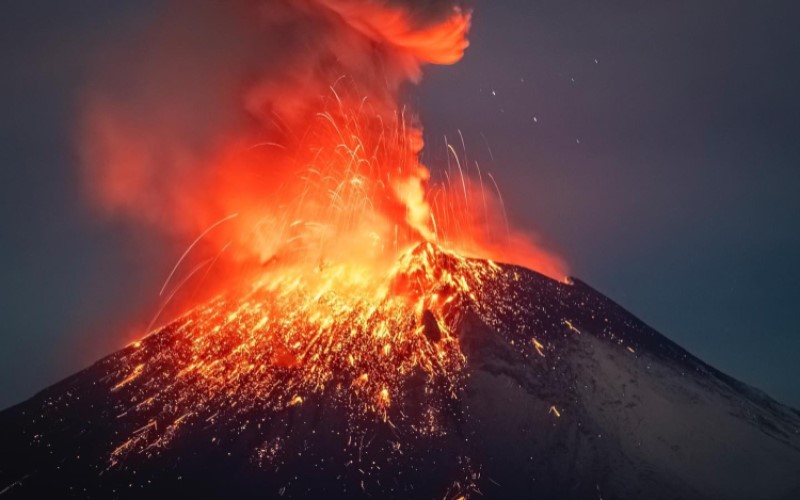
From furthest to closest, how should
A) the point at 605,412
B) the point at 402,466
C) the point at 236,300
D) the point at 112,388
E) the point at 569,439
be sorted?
the point at 236,300 < the point at 112,388 < the point at 605,412 < the point at 569,439 < the point at 402,466

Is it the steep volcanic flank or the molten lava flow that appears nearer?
the steep volcanic flank

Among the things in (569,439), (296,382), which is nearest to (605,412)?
(569,439)

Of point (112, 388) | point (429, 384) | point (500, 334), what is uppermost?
point (500, 334)

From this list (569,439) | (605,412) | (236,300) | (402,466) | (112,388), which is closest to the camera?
(402,466)

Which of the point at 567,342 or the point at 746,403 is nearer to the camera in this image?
the point at 567,342

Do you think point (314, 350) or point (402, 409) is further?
point (314, 350)

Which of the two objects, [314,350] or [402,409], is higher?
[314,350]

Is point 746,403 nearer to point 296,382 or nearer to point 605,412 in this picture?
point 605,412

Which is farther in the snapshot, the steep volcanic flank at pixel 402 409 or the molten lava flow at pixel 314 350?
the molten lava flow at pixel 314 350
